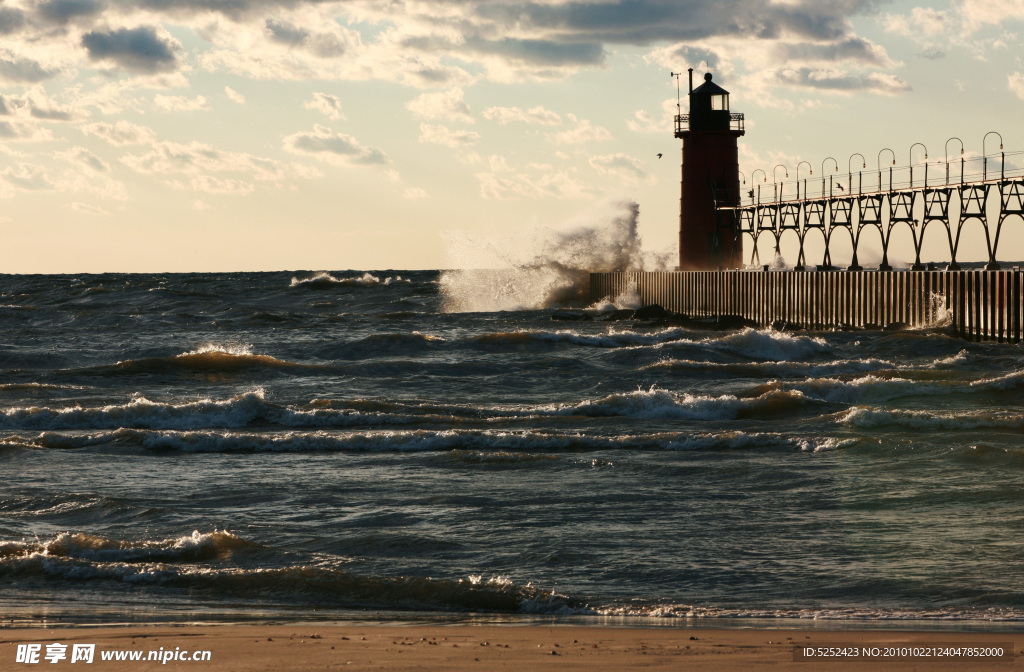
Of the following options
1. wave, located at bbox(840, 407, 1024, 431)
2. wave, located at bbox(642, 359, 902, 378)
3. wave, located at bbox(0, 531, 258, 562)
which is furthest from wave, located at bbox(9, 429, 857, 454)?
wave, located at bbox(642, 359, 902, 378)

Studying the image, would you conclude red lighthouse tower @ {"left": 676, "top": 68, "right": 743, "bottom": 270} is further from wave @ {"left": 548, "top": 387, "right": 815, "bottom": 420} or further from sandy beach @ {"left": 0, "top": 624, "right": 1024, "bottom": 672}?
sandy beach @ {"left": 0, "top": 624, "right": 1024, "bottom": 672}

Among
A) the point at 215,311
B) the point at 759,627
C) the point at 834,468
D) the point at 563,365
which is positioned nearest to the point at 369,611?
the point at 759,627

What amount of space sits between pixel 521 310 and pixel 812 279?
59.6 feet

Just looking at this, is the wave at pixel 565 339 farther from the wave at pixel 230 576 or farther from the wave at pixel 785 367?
the wave at pixel 230 576

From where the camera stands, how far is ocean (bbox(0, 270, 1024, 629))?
689cm

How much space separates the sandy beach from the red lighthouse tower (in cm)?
3942

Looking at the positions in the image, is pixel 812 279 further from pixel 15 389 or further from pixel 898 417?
pixel 15 389

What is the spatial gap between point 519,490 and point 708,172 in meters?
35.4

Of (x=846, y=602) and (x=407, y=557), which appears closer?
(x=846, y=602)

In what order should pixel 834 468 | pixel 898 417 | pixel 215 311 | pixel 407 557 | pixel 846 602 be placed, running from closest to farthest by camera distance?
pixel 846 602, pixel 407 557, pixel 834 468, pixel 898 417, pixel 215 311

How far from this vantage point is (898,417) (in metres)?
14.4

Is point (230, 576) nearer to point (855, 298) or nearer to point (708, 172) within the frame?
point (855, 298)

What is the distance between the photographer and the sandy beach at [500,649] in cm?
507

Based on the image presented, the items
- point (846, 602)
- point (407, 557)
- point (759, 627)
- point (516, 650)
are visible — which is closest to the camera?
point (516, 650)
